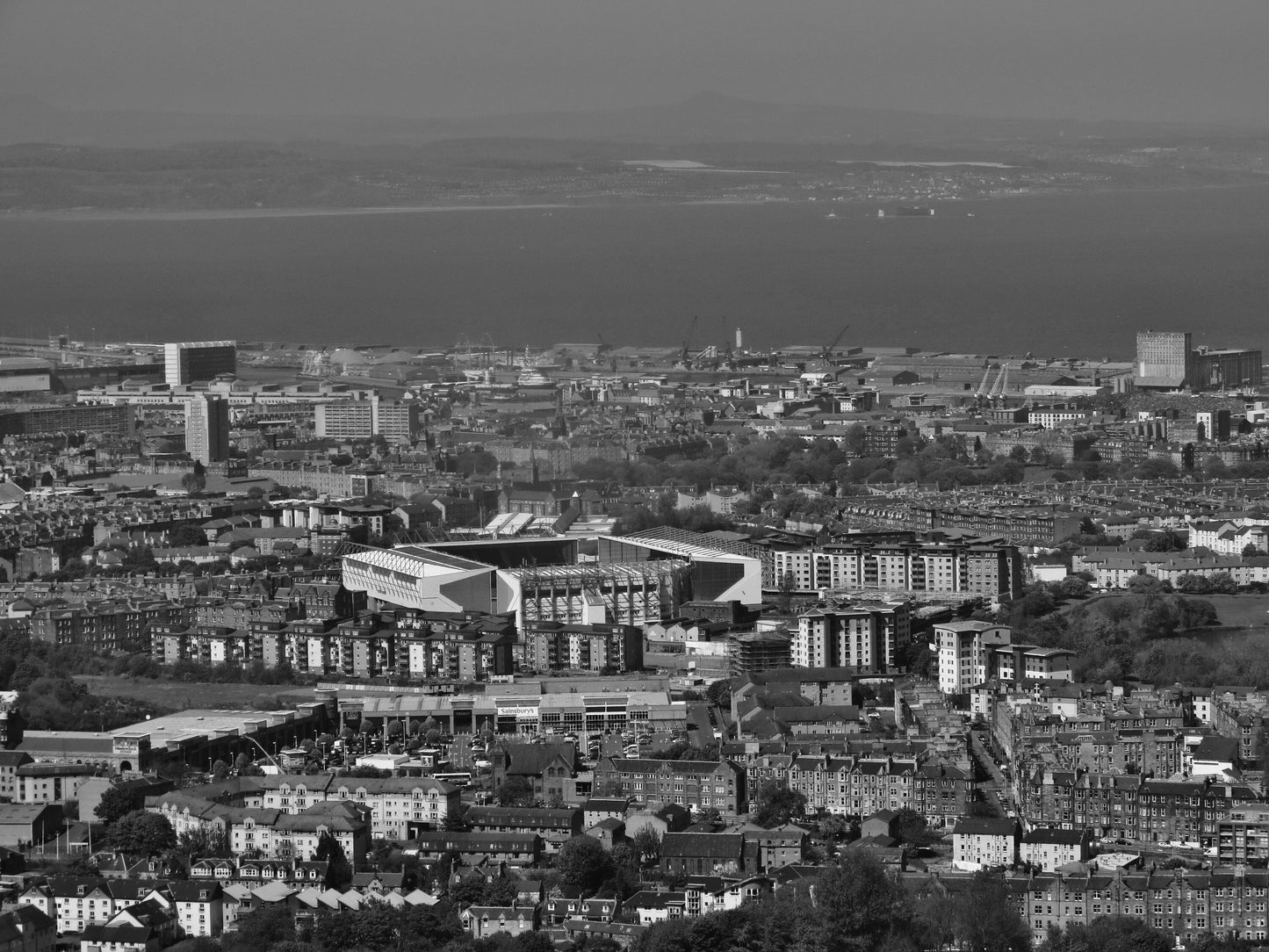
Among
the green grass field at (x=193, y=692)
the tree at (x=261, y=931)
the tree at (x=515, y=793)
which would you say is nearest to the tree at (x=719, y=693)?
the green grass field at (x=193, y=692)

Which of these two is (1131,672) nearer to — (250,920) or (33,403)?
(250,920)

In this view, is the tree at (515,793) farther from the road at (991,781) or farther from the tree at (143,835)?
the road at (991,781)

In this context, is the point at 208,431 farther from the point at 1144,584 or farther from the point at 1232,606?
the point at 1232,606

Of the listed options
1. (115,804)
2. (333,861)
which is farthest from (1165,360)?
(333,861)

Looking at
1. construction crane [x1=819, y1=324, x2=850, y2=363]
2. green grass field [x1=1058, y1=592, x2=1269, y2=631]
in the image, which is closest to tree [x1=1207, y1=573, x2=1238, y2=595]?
green grass field [x1=1058, y1=592, x2=1269, y2=631]

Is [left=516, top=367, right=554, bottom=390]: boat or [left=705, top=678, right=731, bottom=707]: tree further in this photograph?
[left=516, top=367, right=554, bottom=390]: boat

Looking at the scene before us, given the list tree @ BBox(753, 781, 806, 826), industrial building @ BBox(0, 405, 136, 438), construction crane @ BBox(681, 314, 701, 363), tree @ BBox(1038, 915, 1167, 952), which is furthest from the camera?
construction crane @ BBox(681, 314, 701, 363)

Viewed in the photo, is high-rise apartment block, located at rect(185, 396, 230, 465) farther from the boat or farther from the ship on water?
the ship on water
